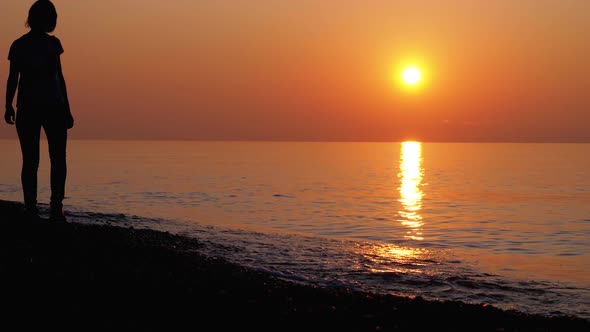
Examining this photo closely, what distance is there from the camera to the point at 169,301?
7328 millimetres

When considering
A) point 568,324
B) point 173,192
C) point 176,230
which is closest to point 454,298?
point 568,324

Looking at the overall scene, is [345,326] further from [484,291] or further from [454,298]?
[484,291]

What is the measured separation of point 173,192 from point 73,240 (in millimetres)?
32877

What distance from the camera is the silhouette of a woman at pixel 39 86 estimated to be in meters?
10.5

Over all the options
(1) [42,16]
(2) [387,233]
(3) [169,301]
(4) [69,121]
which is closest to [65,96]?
(4) [69,121]

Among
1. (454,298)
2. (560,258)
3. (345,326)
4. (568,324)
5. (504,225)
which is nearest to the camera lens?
(345,326)

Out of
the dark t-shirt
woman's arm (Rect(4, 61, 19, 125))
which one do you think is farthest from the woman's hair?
woman's arm (Rect(4, 61, 19, 125))

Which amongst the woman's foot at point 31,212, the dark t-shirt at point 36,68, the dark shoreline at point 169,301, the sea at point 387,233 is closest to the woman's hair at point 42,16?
the dark t-shirt at point 36,68

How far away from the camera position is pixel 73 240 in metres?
10.3

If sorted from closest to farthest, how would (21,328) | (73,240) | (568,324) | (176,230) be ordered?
1. (21,328)
2. (568,324)
3. (73,240)
4. (176,230)

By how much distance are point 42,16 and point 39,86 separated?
1.18 metres

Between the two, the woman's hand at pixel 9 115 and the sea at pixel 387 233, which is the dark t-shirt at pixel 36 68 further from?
the sea at pixel 387 233

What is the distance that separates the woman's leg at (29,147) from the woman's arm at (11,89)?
17cm

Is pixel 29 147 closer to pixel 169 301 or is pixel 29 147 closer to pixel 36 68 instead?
pixel 36 68
